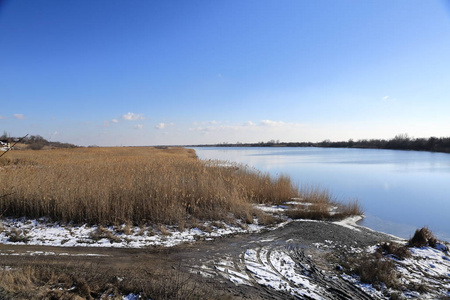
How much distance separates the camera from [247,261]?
16.4 feet

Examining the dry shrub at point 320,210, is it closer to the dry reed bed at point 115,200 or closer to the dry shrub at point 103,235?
the dry reed bed at point 115,200

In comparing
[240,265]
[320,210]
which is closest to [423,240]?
[320,210]

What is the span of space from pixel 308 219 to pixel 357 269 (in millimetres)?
4126

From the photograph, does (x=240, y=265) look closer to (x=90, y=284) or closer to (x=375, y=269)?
(x=375, y=269)

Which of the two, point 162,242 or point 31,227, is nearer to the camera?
point 162,242

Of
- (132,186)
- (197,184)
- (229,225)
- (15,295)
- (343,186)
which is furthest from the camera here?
(343,186)

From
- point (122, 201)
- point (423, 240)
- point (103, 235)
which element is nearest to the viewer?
point (423, 240)

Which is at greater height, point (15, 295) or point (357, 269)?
point (15, 295)

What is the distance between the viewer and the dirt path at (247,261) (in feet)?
13.4

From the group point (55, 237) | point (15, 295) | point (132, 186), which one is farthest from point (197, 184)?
point (15, 295)

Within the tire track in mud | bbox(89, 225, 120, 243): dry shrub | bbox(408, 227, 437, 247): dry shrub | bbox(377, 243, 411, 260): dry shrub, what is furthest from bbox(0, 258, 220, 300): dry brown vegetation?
bbox(408, 227, 437, 247): dry shrub

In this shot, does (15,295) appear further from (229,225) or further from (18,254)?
(229,225)

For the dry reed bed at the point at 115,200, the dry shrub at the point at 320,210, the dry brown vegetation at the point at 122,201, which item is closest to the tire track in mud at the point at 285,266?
the dry brown vegetation at the point at 122,201

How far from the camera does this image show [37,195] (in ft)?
25.7
